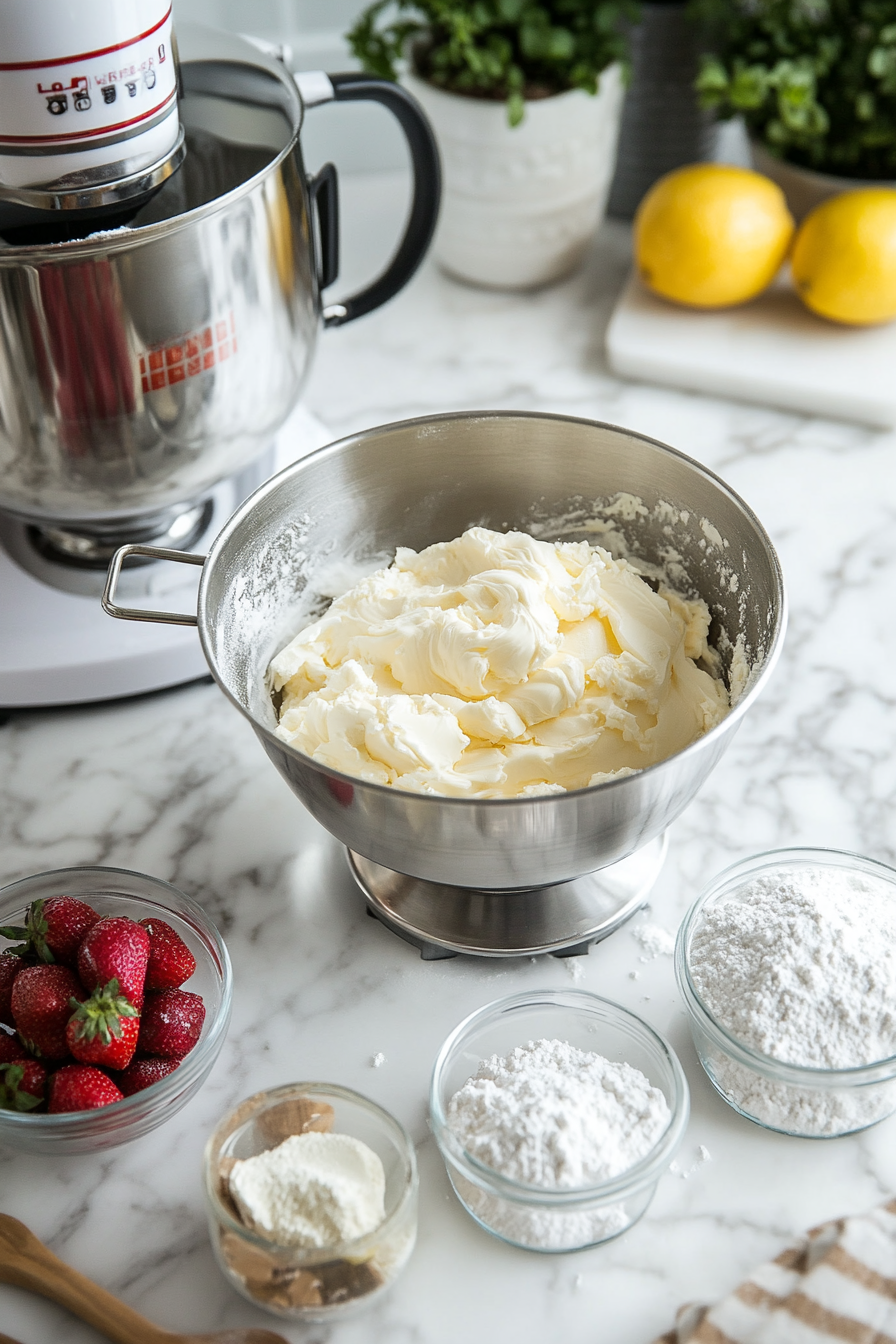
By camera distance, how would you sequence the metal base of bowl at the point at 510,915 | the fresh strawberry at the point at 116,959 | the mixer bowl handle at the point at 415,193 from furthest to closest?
the mixer bowl handle at the point at 415,193
the metal base of bowl at the point at 510,915
the fresh strawberry at the point at 116,959

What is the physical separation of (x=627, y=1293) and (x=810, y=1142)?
15 centimetres

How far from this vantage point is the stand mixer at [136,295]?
0.78 meters

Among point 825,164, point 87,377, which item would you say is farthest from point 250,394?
point 825,164

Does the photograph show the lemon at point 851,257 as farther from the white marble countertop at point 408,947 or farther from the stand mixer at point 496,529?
the stand mixer at point 496,529

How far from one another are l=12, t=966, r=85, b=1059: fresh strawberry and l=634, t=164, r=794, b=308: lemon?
0.99 metres

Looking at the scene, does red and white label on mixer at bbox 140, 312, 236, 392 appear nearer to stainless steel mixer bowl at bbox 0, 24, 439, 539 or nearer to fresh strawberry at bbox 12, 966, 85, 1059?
stainless steel mixer bowl at bbox 0, 24, 439, 539

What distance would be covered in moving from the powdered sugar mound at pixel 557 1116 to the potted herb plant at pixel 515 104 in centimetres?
96

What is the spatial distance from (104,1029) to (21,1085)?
59 mm

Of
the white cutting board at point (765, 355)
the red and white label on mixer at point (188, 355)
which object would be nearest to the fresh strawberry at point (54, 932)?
the red and white label on mixer at point (188, 355)

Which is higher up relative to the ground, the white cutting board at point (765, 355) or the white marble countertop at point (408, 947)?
the white cutting board at point (765, 355)

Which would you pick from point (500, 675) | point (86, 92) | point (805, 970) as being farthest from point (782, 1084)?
point (86, 92)

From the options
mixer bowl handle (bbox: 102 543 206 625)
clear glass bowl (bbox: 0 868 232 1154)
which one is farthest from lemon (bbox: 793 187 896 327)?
clear glass bowl (bbox: 0 868 232 1154)

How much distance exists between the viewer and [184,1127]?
0.77 metres

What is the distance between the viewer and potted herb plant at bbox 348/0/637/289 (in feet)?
4.11
